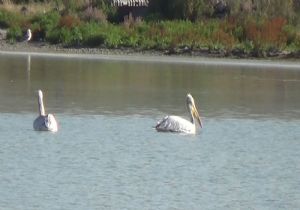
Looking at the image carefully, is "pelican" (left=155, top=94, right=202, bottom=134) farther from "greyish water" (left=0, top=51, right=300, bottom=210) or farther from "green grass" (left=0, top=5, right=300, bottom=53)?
"green grass" (left=0, top=5, right=300, bottom=53)

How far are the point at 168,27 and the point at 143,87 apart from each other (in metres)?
13.6

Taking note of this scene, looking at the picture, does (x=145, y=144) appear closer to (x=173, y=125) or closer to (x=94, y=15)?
(x=173, y=125)

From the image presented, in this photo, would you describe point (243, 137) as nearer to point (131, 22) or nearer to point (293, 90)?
point (293, 90)

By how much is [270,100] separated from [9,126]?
26.2ft

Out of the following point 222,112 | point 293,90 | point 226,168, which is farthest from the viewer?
point 293,90

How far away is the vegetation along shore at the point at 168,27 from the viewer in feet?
132

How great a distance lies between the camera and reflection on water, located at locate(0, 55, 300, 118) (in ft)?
80.1

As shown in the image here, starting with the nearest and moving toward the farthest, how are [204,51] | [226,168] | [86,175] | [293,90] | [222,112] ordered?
1. [86,175]
2. [226,168]
3. [222,112]
4. [293,90]
5. [204,51]

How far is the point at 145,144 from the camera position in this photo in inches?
747

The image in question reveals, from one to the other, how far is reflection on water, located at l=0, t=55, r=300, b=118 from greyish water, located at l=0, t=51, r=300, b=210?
1.1 inches

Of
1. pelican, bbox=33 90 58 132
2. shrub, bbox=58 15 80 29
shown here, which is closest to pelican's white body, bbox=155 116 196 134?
pelican, bbox=33 90 58 132

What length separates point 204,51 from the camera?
39.7 meters

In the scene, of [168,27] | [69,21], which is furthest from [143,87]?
[69,21]

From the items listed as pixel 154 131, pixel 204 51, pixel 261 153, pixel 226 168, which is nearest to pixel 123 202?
pixel 226 168
